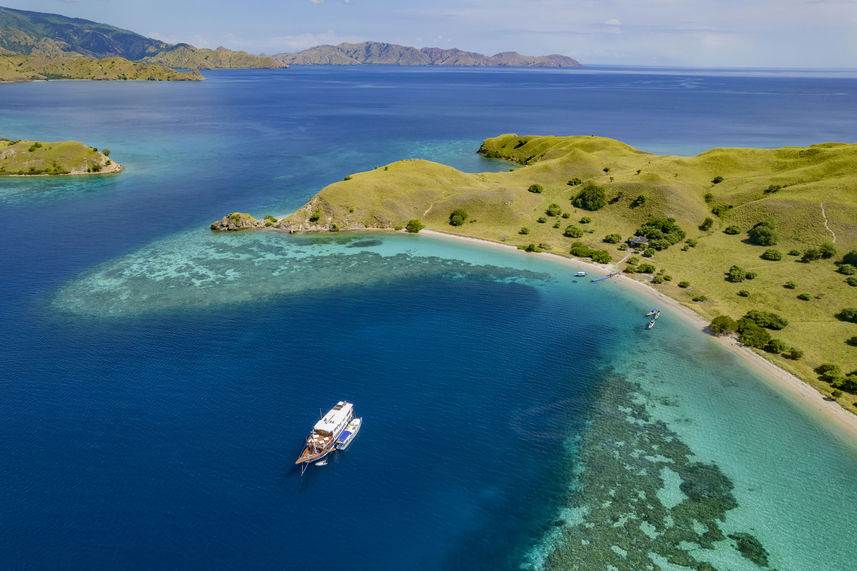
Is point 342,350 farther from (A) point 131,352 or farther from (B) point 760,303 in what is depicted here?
(B) point 760,303

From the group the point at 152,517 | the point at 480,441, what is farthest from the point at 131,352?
the point at 480,441

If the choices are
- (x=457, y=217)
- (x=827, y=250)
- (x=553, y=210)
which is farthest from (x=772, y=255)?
(x=457, y=217)

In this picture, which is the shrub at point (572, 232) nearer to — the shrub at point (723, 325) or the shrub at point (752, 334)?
the shrub at point (723, 325)

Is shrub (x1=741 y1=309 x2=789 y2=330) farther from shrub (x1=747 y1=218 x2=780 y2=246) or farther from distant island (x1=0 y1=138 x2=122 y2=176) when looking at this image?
distant island (x1=0 y1=138 x2=122 y2=176)

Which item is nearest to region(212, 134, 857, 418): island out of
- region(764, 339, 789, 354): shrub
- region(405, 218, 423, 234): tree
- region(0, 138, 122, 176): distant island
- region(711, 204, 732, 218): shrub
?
region(764, 339, 789, 354): shrub

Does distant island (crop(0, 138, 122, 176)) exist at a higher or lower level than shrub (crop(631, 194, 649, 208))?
higher

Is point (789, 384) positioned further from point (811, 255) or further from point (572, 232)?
point (572, 232)
